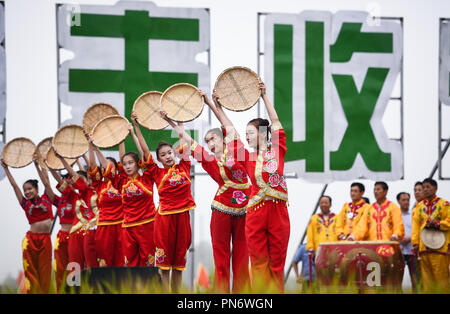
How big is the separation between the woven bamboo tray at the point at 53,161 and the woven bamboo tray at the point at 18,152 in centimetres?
19

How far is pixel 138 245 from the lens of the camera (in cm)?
600

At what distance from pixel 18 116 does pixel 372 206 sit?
3.95m

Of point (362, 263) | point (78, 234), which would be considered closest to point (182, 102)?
point (78, 234)

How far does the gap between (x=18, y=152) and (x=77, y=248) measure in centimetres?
118

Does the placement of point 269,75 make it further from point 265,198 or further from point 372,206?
point 265,198

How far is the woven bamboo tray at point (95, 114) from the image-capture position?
638 cm

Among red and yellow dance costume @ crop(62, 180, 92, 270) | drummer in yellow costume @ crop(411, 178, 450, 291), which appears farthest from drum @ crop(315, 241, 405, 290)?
red and yellow dance costume @ crop(62, 180, 92, 270)

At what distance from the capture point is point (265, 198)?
15.6 feet

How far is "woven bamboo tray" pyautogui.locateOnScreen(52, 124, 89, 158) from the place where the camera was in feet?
21.0

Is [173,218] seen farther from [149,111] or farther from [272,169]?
[272,169]

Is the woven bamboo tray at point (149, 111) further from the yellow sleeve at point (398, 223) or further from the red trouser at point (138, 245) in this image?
the yellow sleeve at point (398, 223)
